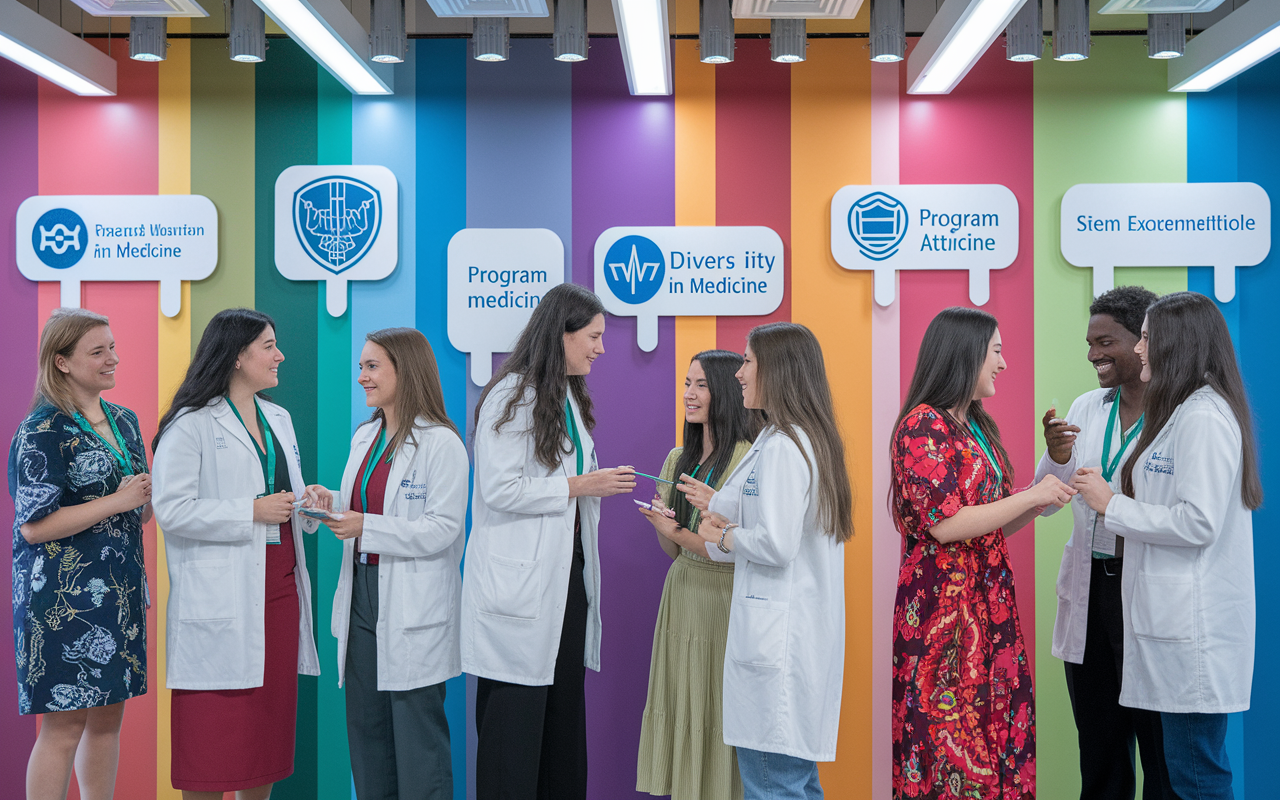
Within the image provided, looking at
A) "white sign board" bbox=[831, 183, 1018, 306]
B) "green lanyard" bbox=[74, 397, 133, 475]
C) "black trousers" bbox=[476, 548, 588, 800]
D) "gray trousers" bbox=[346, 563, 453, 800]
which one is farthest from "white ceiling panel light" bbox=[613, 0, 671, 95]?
"green lanyard" bbox=[74, 397, 133, 475]

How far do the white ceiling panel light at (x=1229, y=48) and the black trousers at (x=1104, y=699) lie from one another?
2.07 m

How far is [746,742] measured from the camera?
2836mm

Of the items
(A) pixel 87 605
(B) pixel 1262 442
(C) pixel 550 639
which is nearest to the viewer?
(C) pixel 550 639

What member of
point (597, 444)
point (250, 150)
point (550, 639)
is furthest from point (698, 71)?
point (550, 639)

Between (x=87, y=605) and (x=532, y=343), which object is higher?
(x=532, y=343)

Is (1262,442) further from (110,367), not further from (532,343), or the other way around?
(110,367)

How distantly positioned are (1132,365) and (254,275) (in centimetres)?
371

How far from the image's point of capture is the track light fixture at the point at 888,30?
371 centimetres

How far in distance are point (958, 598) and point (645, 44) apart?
2310 millimetres

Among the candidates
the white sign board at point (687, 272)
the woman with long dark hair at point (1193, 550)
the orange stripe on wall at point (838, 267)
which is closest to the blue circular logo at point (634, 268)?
the white sign board at point (687, 272)

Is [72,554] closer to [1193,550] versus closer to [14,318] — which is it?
[14,318]

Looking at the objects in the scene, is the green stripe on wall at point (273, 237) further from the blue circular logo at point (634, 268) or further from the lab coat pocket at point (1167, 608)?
the lab coat pocket at point (1167, 608)

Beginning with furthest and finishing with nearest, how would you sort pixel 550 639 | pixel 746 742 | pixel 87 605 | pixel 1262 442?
1. pixel 1262 442
2. pixel 87 605
3. pixel 550 639
4. pixel 746 742

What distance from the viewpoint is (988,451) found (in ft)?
9.62
